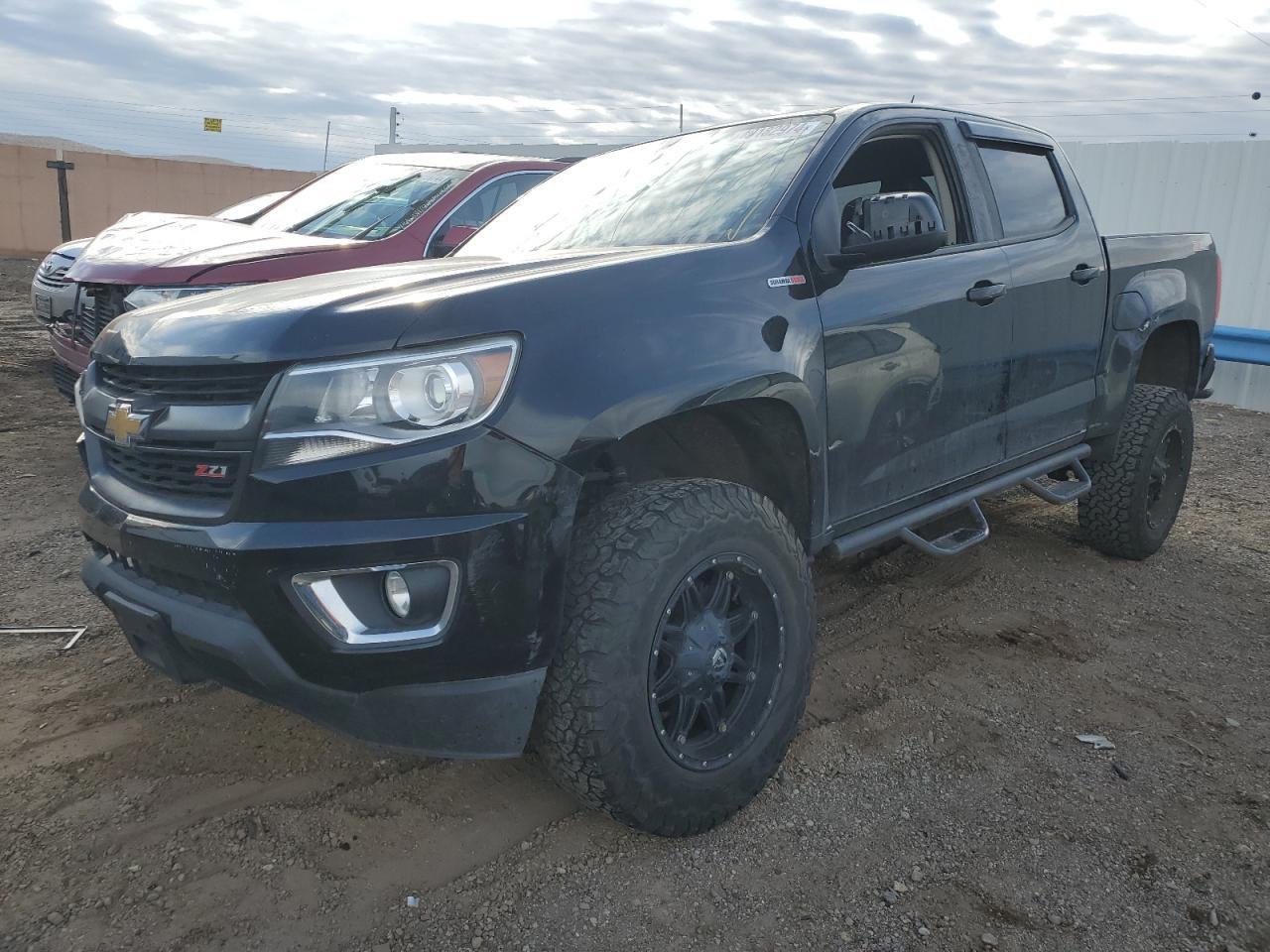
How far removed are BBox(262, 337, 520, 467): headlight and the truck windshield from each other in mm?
1055

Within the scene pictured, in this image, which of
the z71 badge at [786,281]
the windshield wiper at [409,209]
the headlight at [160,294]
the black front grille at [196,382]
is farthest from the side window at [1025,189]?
the headlight at [160,294]

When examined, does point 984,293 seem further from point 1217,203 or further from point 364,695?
point 1217,203

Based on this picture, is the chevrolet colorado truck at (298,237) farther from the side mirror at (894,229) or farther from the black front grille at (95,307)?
the side mirror at (894,229)

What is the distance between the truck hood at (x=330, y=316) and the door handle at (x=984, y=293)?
4.10ft

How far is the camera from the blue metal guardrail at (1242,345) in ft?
28.4

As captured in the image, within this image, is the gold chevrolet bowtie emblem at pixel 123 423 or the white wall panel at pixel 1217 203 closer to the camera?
the gold chevrolet bowtie emblem at pixel 123 423

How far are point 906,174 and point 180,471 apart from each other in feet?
8.85

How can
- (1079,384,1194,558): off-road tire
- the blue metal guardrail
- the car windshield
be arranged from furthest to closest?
the blue metal guardrail, the car windshield, (1079,384,1194,558): off-road tire

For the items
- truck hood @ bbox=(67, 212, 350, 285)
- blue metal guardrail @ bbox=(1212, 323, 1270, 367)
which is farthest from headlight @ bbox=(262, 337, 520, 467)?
blue metal guardrail @ bbox=(1212, 323, 1270, 367)

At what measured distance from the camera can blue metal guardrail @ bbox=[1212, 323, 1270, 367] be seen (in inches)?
340

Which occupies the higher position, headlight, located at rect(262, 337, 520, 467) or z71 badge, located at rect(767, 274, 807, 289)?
z71 badge, located at rect(767, 274, 807, 289)

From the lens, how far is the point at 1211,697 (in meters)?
3.34

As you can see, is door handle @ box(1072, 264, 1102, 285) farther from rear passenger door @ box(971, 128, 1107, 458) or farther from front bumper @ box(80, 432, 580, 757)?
front bumper @ box(80, 432, 580, 757)

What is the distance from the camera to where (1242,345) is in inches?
347
